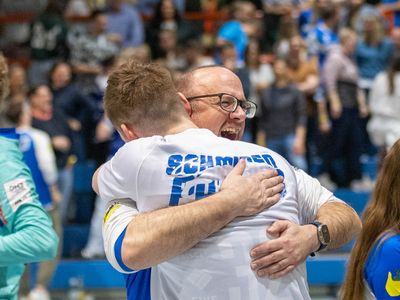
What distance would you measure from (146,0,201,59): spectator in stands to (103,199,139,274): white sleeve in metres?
9.98

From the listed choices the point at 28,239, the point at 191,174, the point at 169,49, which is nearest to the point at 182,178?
the point at 191,174

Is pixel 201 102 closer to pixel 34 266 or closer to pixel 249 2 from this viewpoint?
pixel 34 266

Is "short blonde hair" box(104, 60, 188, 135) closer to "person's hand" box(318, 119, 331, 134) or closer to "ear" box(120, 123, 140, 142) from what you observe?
"ear" box(120, 123, 140, 142)

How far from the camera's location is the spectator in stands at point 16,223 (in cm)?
313

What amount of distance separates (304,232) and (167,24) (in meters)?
10.4

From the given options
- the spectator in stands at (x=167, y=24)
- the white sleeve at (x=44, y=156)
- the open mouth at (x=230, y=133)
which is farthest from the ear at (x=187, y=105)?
the spectator in stands at (x=167, y=24)

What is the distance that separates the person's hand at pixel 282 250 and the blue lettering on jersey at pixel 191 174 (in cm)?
22

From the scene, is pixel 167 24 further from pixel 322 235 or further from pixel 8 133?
pixel 322 235

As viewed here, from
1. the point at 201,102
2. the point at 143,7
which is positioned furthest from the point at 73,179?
the point at 201,102

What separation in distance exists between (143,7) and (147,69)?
1133cm

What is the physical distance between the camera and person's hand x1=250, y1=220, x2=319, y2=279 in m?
2.60

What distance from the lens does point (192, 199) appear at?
2615 mm

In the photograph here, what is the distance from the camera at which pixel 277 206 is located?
270cm

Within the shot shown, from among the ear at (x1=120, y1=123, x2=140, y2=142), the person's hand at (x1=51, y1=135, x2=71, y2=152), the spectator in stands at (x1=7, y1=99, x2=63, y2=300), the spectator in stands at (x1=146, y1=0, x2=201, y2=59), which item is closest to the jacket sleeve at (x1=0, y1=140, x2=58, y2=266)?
the ear at (x1=120, y1=123, x2=140, y2=142)
